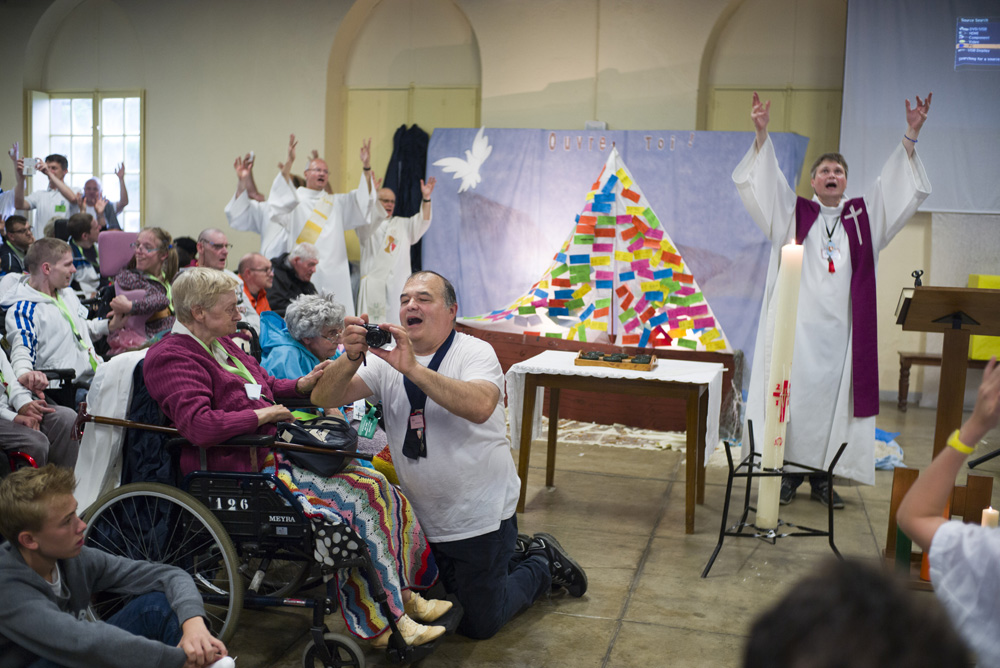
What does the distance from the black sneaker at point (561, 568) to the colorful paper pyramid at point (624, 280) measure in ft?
8.44

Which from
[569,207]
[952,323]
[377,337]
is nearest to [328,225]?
[569,207]

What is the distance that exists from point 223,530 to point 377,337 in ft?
2.29

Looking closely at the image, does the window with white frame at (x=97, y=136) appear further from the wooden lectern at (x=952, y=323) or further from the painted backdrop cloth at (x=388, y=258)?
the wooden lectern at (x=952, y=323)

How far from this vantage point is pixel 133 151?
977cm

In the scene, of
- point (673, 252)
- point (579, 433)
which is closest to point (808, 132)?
point (673, 252)

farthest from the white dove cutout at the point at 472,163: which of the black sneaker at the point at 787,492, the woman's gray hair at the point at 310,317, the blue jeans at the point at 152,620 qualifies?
the blue jeans at the point at 152,620

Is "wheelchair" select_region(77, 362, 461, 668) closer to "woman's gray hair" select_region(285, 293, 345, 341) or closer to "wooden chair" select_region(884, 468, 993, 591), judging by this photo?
"woman's gray hair" select_region(285, 293, 345, 341)

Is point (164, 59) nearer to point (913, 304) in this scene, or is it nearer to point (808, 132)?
point (808, 132)

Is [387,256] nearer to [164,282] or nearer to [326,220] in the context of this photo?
[326,220]

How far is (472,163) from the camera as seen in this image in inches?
312

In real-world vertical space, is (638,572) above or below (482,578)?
below

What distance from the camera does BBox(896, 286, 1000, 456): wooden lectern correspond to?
317 centimetres

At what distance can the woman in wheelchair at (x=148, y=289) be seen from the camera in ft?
14.8

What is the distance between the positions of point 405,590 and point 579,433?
3362 mm
